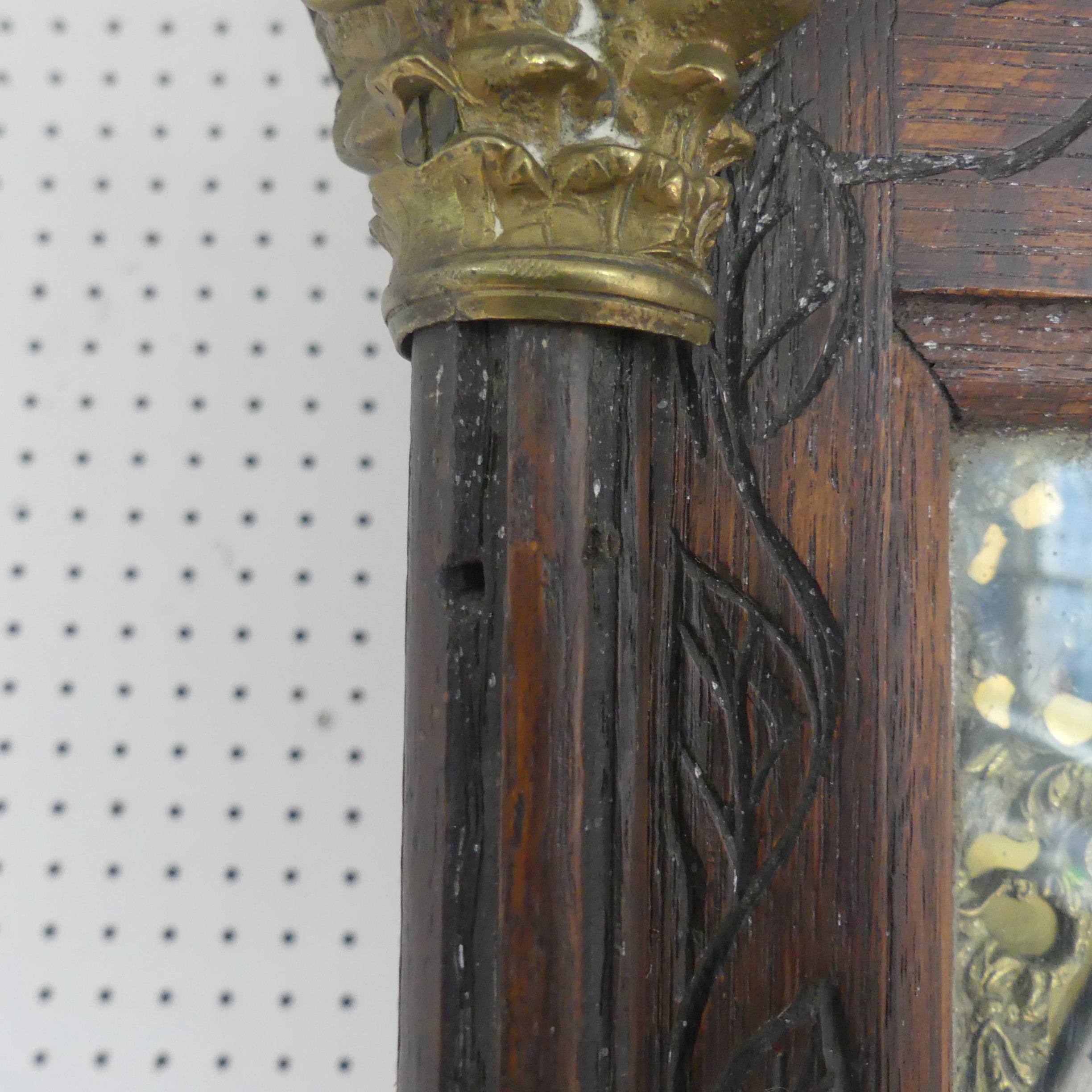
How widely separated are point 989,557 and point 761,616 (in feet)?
0.36

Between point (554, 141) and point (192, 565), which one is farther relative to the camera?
point (192, 565)

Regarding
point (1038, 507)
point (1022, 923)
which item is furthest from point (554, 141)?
point (1022, 923)

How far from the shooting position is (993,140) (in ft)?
1.33

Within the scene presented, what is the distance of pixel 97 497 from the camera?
2.19 ft

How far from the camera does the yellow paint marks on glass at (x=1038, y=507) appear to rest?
16.6 inches

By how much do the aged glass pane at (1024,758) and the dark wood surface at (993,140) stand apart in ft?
0.23


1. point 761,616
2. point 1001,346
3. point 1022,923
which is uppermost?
point 1001,346

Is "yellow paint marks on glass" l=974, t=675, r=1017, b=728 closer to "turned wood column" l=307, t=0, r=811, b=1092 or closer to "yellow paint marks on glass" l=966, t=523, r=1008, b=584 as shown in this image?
"yellow paint marks on glass" l=966, t=523, r=1008, b=584

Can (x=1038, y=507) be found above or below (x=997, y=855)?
above

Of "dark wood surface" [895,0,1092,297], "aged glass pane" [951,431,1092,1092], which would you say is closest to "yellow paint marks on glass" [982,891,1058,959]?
"aged glass pane" [951,431,1092,1092]

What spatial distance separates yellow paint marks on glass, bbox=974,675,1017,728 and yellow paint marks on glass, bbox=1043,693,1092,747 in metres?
0.02

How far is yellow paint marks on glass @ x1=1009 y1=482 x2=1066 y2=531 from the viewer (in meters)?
0.42

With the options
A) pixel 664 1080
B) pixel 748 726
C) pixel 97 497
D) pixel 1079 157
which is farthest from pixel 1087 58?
pixel 97 497

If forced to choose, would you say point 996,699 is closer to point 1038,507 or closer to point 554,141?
point 1038,507
